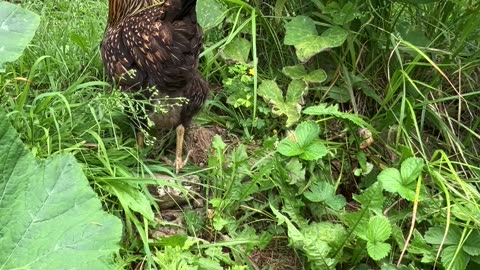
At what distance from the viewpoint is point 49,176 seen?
1068 mm

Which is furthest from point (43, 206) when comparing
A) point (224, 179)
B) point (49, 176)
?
point (224, 179)

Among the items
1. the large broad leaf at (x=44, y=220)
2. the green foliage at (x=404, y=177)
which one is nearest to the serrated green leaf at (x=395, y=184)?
Result: the green foliage at (x=404, y=177)

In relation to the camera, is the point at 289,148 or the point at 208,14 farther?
the point at 208,14

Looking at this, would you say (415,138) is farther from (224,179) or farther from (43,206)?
(43,206)

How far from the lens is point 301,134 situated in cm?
241

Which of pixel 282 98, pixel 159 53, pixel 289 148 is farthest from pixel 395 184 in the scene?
pixel 159 53

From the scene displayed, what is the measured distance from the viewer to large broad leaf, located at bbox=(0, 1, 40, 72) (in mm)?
1164

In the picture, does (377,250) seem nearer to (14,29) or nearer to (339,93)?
(339,93)

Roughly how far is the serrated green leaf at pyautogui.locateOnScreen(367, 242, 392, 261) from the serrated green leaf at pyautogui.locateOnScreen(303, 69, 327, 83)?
850 mm

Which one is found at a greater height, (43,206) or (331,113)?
(43,206)

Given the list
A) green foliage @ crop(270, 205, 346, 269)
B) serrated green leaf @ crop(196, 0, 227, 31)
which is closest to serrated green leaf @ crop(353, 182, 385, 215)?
green foliage @ crop(270, 205, 346, 269)

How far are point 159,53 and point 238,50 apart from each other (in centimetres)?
60

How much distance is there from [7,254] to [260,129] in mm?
1841

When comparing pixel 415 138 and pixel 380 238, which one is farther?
pixel 415 138
